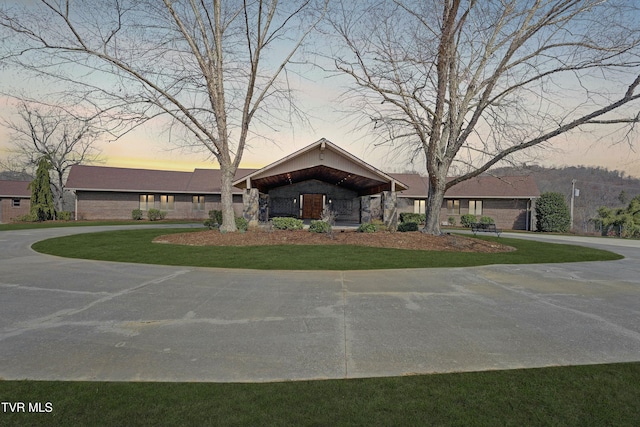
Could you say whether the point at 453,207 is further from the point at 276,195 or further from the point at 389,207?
the point at 276,195

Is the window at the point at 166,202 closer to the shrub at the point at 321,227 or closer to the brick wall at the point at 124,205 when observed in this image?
the brick wall at the point at 124,205

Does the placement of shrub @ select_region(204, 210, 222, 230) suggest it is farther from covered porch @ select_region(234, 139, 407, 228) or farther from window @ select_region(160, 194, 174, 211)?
window @ select_region(160, 194, 174, 211)

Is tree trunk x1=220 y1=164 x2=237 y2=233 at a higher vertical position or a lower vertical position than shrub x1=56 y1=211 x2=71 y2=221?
higher

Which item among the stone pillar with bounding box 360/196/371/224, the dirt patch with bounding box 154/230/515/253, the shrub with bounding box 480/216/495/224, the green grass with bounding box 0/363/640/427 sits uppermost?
the stone pillar with bounding box 360/196/371/224

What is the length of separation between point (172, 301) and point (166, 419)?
3750 millimetres

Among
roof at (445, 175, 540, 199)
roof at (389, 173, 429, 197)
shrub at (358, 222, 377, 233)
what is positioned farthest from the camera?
roof at (389, 173, 429, 197)

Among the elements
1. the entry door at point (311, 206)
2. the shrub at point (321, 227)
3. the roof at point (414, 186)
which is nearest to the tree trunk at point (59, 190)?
the entry door at point (311, 206)

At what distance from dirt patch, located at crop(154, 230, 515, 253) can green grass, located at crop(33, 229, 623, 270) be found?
0.91 m

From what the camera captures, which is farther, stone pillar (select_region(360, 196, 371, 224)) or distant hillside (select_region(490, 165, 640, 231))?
distant hillside (select_region(490, 165, 640, 231))

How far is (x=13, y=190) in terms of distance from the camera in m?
37.7

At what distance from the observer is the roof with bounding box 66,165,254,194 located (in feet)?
108

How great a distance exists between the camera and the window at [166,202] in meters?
34.6

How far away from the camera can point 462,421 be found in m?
2.70

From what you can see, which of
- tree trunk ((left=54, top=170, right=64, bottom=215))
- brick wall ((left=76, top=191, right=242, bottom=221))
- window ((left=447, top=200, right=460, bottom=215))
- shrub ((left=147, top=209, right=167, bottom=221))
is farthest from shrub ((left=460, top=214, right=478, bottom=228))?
tree trunk ((left=54, top=170, right=64, bottom=215))
